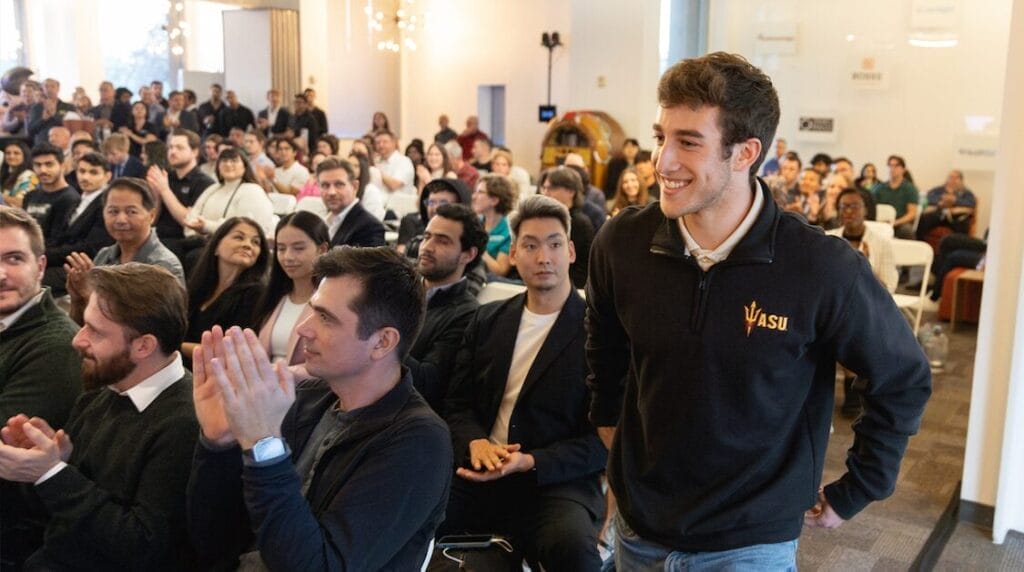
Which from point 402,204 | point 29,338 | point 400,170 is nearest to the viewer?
point 29,338

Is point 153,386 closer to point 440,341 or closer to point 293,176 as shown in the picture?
point 440,341

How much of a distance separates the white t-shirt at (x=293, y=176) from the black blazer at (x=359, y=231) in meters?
5.03

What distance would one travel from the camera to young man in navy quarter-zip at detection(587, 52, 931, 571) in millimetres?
1569

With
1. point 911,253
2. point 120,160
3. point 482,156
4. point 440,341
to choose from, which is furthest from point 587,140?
point 440,341

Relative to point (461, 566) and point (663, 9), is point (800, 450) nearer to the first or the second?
point (461, 566)

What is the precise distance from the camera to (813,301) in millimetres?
1563

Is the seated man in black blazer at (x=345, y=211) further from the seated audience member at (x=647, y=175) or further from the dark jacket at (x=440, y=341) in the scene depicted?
the seated audience member at (x=647, y=175)

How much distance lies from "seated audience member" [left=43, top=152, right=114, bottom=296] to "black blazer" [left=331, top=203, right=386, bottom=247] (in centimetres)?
151

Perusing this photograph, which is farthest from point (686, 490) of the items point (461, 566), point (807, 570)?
point (807, 570)

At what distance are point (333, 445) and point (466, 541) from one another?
0.89 meters

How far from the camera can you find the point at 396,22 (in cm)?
1631

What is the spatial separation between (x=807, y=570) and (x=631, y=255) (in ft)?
6.84

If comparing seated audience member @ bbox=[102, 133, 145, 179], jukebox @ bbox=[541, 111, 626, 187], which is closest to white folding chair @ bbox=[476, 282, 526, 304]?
seated audience member @ bbox=[102, 133, 145, 179]

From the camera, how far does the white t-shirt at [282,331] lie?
135 inches
